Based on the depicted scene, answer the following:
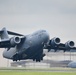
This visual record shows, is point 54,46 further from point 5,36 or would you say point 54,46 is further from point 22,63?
point 22,63

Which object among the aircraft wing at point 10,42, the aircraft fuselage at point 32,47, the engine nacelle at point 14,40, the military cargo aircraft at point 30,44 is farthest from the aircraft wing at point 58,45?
the engine nacelle at point 14,40

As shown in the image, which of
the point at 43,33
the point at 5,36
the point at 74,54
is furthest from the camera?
the point at 74,54

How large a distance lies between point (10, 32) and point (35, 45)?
1237cm

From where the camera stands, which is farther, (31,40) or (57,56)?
(57,56)

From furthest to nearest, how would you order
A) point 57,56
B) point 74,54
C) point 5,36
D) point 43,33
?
point 74,54 < point 57,56 < point 5,36 < point 43,33

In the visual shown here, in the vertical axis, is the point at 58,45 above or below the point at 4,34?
below

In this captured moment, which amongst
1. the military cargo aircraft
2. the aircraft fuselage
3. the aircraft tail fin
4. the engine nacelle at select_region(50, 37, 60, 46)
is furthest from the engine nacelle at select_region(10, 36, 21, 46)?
the aircraft tail fin

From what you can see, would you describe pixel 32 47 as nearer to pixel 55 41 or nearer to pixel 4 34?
pixel 55 41

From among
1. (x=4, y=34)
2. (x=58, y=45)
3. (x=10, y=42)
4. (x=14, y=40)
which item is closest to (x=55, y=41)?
(x=58, y=45)

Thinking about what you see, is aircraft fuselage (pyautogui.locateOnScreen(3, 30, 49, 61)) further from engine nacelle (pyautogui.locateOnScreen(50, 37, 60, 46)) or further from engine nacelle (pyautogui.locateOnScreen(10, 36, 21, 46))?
engine nacelle (pyautogui.locateOnScreen(50, 37, 60, 46))

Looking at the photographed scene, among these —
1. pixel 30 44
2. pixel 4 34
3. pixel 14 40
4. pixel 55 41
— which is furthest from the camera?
pixel 4 34

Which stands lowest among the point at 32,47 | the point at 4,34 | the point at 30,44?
the point at 32,47

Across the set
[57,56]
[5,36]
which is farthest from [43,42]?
[57,56]

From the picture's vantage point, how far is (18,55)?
310 feet
